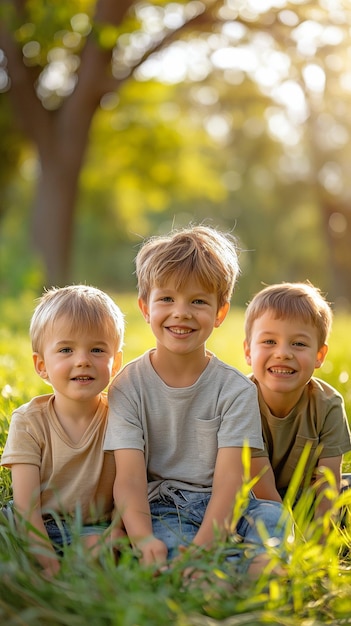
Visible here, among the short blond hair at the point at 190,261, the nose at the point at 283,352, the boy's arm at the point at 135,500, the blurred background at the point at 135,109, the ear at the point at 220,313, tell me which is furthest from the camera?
the blurred background at the point at 135,109

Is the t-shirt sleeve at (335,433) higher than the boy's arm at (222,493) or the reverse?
higher

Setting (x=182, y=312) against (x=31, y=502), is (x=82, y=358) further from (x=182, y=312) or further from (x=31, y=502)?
(x=31, y=502)

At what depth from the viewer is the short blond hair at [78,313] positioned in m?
2.84

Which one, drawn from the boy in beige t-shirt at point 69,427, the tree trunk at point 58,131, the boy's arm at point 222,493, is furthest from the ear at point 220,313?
the tree trunk at point 58,131

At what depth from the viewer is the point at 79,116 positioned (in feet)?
46.2

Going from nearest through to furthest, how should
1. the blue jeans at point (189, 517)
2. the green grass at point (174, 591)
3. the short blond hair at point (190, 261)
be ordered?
the green grass at point (174, 591), the blue jeans at point (189, 517), the short blond hair at point (190, 261)

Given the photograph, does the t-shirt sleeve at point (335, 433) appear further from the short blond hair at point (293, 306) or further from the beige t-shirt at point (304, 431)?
the short blond hair at point (293, 306)

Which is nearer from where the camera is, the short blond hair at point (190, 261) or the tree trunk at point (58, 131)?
the short blond hair at point (190, 261)

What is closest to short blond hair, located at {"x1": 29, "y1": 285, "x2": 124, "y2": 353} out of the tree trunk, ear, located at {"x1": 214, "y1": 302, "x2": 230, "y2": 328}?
ear, located at {"x1": 214, "y1": 302, "x2": 230, "y2": 328}

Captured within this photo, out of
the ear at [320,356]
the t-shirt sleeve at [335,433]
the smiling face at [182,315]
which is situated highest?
the smiling face at [182,315]

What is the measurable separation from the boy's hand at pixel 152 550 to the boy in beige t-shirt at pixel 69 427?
0.30 metres

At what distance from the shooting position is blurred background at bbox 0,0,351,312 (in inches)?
530

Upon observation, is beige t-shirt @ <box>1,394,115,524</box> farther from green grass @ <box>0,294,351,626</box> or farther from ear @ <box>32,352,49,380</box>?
green grass @ <box>0,294,351,626</box>

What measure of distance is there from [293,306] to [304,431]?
0.51m
